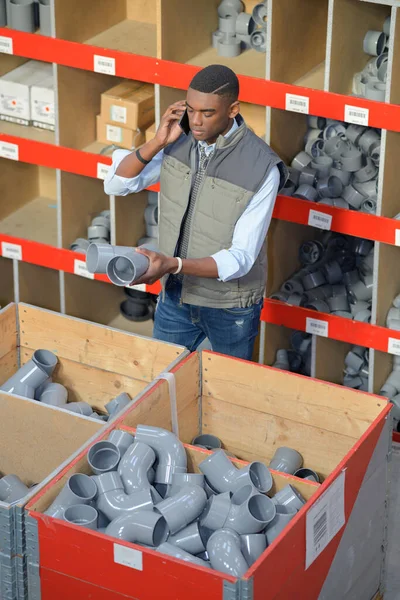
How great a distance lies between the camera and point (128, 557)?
2.63 meters

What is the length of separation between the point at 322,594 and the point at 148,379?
106 cm

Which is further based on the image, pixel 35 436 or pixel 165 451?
pixel 35 436

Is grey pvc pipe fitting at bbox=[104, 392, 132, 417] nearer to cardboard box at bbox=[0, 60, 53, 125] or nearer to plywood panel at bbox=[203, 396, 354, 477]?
plywood panel at bbox=[203, 396, 354, 477]

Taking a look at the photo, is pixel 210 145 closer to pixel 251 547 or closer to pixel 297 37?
pixel 297 37

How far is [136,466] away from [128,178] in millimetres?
1081

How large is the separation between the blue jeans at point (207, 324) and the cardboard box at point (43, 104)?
4.67 ft

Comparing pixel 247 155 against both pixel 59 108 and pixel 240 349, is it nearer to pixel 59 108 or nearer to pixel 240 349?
pixel 240 349

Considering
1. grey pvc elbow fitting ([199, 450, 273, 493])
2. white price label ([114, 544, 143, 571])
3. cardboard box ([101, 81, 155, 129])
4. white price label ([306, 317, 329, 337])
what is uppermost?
cardboard box ([101, 81, 155, 129])

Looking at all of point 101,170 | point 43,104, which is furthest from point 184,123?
point 43,104

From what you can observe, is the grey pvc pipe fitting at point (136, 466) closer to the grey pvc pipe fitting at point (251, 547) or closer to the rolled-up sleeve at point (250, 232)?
the grey pvc pipe fitting at point (251, 547)

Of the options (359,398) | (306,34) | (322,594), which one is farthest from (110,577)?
(306,34)

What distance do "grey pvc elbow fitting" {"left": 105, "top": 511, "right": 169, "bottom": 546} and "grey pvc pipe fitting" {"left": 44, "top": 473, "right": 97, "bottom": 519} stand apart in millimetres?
114

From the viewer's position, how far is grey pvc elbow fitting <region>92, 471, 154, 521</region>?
2938 mm

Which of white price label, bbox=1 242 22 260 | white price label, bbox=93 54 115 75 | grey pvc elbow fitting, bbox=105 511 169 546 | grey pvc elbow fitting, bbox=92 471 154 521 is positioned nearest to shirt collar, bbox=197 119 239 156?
white price label, bbox=93 54 115 75
